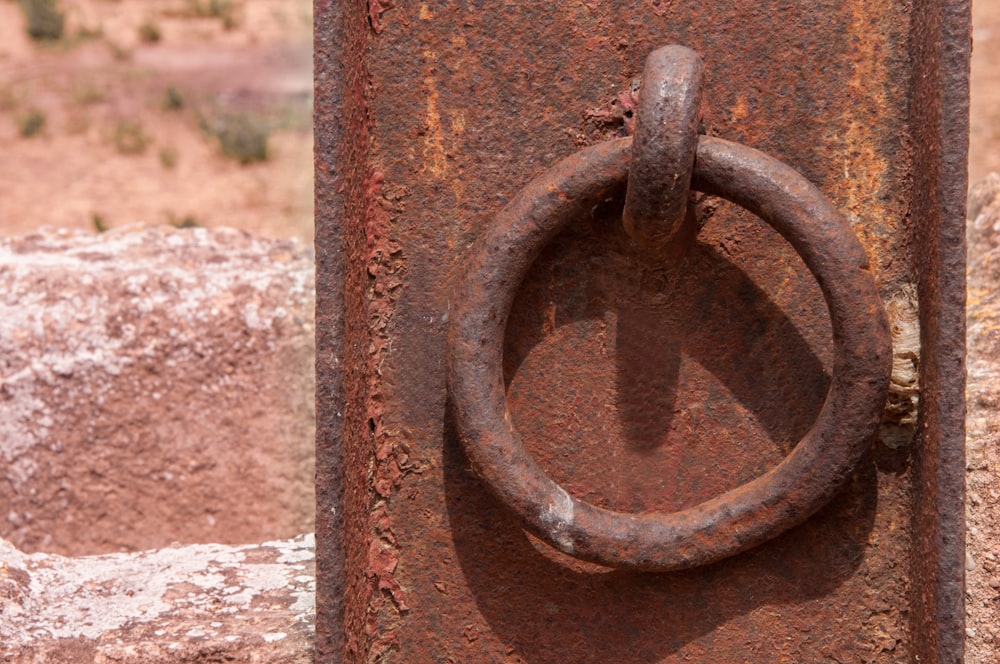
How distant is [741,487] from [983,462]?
2.33 feet

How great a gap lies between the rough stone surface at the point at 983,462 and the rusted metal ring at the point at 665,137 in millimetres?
885

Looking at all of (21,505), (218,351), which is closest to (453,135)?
(218,351)

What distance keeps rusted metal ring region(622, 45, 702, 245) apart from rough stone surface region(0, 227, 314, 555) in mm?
1650

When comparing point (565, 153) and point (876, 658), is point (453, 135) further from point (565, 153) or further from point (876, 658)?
point (876, 658)

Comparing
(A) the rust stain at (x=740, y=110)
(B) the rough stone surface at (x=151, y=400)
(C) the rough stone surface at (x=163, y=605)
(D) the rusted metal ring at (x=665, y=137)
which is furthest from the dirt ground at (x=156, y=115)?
(D) the rusted metal ring at (x=665, y=137)

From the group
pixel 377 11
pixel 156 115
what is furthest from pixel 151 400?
pixel 156 115

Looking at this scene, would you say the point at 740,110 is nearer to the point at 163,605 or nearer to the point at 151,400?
the point at 163,605

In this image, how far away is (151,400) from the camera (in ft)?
8.72

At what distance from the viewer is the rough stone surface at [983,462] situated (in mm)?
1631

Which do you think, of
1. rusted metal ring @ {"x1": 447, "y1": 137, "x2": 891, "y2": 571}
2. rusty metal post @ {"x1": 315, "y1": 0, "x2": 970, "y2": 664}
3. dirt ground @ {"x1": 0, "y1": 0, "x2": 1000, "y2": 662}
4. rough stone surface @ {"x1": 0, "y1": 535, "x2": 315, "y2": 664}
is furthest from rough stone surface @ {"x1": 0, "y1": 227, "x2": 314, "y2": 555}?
dirt ground @ {"x1": 0, "y1": 0, "x2": 1000, "y2": 662}

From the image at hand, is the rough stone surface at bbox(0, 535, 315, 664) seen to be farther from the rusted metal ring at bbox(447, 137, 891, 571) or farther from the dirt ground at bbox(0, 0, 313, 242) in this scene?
the dirt ground at bbox(0, 0, 313, 242)

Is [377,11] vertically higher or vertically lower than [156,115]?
lower

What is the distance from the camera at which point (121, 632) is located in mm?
1584

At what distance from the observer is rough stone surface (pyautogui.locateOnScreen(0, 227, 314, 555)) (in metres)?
2.61
